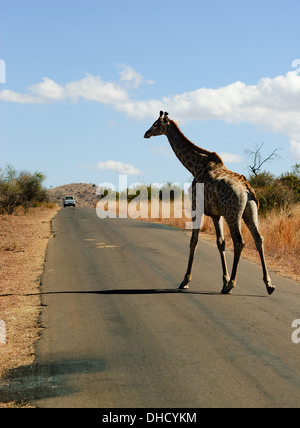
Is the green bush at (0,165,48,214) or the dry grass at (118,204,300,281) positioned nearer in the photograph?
the dry grass at (118,204,300,281)

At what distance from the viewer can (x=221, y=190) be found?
9125mm

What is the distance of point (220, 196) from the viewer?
9141 millimetres

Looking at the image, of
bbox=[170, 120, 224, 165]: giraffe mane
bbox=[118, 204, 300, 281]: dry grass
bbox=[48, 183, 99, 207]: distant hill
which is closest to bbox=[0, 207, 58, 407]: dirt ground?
bbox=[170, 120, 224, 165]: giraffe mane

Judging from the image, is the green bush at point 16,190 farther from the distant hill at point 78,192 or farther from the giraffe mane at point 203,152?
the distant hill at point 78,192

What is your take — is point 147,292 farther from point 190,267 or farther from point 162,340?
point 162,340

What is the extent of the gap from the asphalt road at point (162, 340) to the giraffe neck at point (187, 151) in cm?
231

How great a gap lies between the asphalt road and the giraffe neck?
2308 mm

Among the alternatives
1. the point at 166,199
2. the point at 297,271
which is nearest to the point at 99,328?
the point at 297,271

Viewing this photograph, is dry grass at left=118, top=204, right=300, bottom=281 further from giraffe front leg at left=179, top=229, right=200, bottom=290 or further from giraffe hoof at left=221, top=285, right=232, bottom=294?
giraffe front leg at left=179, top=229, right=200, bottom=290

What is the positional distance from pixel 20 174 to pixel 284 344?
137 ft

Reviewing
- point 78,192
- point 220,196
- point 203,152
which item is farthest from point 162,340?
point 78,192

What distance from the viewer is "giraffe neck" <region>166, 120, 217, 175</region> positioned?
32.7ft

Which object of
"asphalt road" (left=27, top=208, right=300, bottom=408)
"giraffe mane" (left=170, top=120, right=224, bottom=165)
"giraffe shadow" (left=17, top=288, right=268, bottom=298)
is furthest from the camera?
"giraffe mane" (left=170, top=120, right=224, bottom=165)
